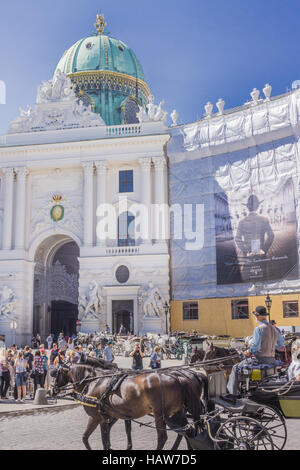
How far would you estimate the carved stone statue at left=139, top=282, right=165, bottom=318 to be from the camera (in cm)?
3775

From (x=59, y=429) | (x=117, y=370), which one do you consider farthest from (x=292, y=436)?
(x=59, y=429)

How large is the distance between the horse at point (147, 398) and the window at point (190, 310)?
28359 mm

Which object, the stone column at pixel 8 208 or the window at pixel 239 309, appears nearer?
the window at pixel 239 309

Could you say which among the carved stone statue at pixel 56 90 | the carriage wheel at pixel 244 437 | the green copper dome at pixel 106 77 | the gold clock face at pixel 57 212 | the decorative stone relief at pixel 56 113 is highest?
the green copper dome at pixel 106 77

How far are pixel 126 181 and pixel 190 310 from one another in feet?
39.4

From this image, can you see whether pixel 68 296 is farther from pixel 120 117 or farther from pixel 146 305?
pixel 120 117

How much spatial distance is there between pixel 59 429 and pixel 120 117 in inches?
1592

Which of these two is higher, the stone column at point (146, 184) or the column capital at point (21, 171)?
the column capital at point (21, 171)

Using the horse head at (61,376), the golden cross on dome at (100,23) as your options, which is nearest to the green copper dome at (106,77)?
the golden cross on dome at (100,23)

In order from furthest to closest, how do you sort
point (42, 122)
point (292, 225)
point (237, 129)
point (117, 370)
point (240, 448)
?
point (42, 122) < point (237, 129) < point (292, 225) < point (117, 370) < point (240, 448)

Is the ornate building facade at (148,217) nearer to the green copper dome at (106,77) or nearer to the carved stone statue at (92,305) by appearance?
the carved stone statue at (92,305)

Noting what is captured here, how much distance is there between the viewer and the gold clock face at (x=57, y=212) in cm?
4222

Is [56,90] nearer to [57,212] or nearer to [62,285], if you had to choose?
[57,212]

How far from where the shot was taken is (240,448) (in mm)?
8469
